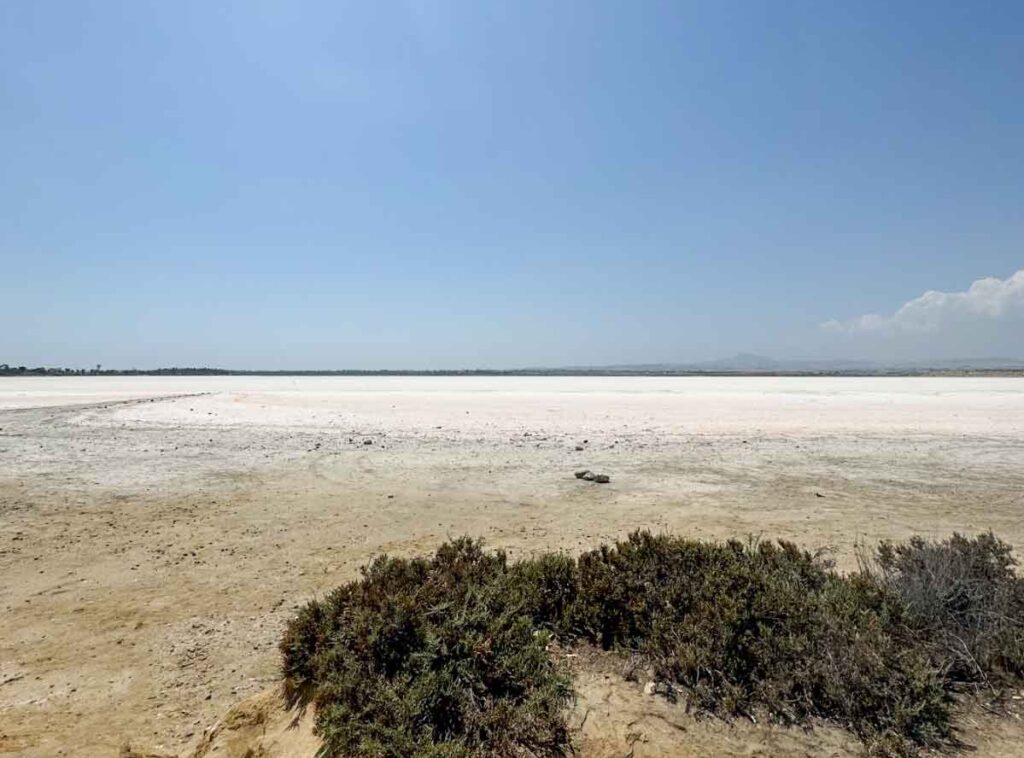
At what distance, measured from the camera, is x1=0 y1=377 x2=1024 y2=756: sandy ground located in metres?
4.06

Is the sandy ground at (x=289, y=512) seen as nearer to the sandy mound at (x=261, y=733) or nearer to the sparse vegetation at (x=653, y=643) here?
the sandy mound at (x=261, y=733)

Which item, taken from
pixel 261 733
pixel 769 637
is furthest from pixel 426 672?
pixel 769 637

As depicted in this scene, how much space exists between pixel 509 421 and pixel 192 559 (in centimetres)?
1585

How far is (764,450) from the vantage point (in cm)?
1430

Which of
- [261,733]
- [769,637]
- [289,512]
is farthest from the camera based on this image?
[289,512]

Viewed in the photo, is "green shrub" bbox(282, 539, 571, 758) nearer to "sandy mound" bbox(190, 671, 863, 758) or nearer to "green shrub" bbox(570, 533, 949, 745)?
"sandy mound" bbox(190, 671, 863, 758)

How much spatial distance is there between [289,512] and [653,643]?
6877mm

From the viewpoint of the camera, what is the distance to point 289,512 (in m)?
8.63

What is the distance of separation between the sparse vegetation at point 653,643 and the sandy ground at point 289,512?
47 cm

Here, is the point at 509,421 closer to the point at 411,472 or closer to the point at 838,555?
the point at 411,472

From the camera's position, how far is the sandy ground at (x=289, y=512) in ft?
13.3

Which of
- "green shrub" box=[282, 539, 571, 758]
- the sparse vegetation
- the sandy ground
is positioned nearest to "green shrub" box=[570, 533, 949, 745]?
the sparse vegetation

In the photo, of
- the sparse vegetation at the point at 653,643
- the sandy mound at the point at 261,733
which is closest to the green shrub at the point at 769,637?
the sparse vegetation at the point at 653,643

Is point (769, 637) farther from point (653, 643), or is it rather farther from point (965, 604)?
point (965, 604)
